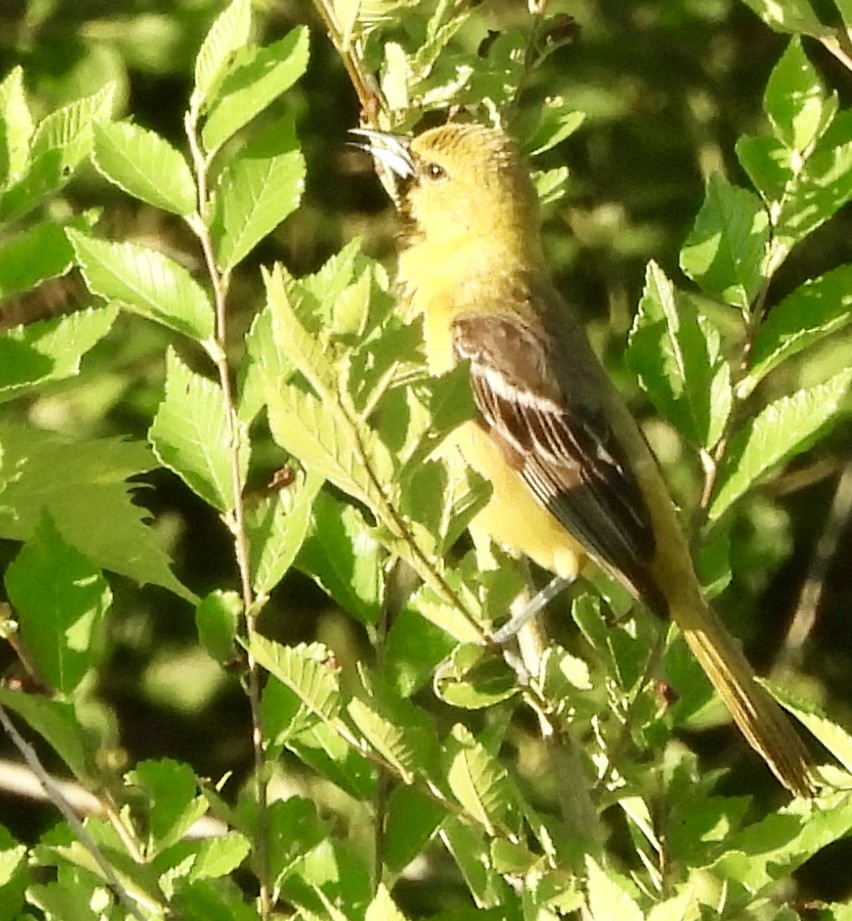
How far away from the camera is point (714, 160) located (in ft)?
17.6

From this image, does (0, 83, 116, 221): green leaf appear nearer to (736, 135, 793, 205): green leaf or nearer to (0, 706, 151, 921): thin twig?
(0, 706, 151, 921): thin twig

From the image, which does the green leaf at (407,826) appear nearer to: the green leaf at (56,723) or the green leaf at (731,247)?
the green leaf at (56,723)

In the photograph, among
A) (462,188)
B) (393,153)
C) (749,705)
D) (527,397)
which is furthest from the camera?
(462,188)

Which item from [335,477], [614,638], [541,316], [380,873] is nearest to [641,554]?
[541,316]

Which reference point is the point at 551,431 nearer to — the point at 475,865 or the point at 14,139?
the point at 475,865

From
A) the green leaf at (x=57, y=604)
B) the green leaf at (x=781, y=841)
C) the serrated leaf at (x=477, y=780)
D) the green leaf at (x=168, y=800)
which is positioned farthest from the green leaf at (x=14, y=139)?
the green leaf at (x=781, y=841)

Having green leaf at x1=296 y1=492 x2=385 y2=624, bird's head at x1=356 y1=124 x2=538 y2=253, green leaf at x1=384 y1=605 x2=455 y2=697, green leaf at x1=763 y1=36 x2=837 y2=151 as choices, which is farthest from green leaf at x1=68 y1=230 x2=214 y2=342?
bird's head at x1=356 y1=124 x2=538 y2=253

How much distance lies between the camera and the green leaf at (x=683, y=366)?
2.24 metres

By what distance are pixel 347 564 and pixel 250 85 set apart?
21.5 inches

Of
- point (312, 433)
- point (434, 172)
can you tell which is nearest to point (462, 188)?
point (434, 172)

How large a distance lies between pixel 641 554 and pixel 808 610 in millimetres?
2052

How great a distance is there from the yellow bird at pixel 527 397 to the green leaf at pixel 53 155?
155cm

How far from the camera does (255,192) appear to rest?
2010mm

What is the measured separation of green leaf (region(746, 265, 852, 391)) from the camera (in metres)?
2.24
